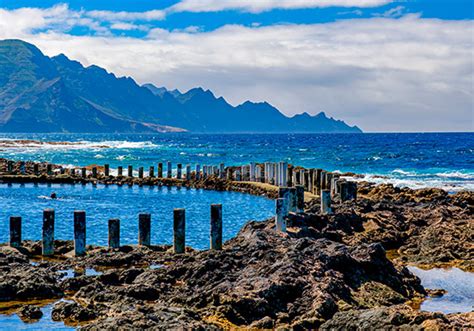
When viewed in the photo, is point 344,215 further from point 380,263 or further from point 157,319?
point 157,319

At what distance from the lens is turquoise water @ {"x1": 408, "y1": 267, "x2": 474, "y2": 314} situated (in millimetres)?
14352

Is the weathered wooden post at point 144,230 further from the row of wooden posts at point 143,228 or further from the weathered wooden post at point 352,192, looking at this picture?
the weathered wooden post at point 352,192

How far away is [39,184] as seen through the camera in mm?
48125

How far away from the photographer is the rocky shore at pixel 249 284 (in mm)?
11766

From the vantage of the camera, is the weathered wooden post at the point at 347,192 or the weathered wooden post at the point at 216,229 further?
the weathered wooden post at the point at 347,192

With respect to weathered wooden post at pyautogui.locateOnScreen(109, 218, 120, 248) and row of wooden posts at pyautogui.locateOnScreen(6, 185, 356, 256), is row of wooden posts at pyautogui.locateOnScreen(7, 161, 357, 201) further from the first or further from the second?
weathered wooden post at pyautogui.locateOnScreen(109, 218, 120, 248)

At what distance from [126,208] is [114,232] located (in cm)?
1473

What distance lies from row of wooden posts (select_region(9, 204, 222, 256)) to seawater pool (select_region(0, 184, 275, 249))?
2.82 meters

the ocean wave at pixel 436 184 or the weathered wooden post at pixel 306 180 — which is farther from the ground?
the weathered wooden post at pixel 306 180

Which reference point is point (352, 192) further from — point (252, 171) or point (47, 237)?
point (252, 171)

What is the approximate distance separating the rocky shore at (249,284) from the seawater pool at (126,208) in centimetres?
487

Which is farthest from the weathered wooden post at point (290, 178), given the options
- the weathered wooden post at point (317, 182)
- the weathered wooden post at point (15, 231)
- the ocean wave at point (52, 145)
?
the ocean wave at point (52, 145)

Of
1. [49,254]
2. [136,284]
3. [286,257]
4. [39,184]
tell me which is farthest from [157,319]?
[39,184]

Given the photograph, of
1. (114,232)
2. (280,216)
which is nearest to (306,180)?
(280,216)
